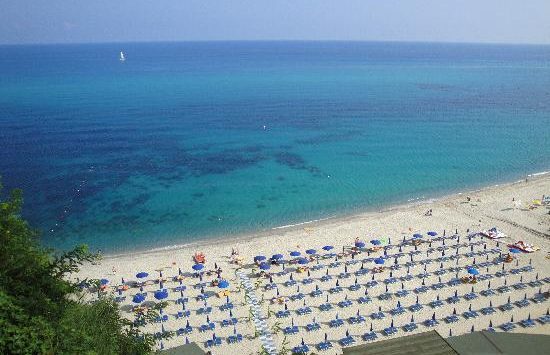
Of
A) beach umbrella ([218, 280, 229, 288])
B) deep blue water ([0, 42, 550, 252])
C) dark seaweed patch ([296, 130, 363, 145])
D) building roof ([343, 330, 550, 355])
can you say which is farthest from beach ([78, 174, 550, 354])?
dark seaweed patch ([296, 130, 363, 145])

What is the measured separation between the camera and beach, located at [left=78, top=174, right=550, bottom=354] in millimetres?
24547

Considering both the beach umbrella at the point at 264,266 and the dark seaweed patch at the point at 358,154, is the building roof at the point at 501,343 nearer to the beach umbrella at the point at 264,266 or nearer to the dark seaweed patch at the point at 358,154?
the beach umbrella at the point at 264,266

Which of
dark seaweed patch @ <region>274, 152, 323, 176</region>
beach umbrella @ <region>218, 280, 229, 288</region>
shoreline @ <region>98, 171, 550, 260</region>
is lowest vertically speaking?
beach umbrella @ <region>218, 280, 229, 288</region>

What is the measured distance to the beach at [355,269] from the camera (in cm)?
2455

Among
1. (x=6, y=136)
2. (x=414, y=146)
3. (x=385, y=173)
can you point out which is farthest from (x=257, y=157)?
(x=6, y=136)

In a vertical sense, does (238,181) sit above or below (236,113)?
below

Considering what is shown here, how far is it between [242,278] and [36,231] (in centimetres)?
2046

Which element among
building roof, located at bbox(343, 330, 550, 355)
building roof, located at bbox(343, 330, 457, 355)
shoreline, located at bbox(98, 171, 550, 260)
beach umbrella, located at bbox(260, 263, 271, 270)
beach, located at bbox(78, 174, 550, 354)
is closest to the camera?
building roof, located at bbox(343, 330, 457, 355)

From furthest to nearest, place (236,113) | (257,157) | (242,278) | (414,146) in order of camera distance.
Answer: (236,113)
(414,146)
(257,157)
(242,278)

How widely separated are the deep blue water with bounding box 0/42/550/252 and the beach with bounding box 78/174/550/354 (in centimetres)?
401

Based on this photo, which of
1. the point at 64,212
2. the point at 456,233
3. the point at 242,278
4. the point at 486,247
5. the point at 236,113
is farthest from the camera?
the point at 236,113

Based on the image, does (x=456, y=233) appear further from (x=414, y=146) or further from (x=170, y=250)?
(x=414, y=146)

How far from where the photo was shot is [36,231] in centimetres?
1114

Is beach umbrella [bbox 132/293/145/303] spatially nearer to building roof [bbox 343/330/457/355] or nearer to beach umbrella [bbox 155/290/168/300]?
beach umbrella [bbox 155/290/168/300]
